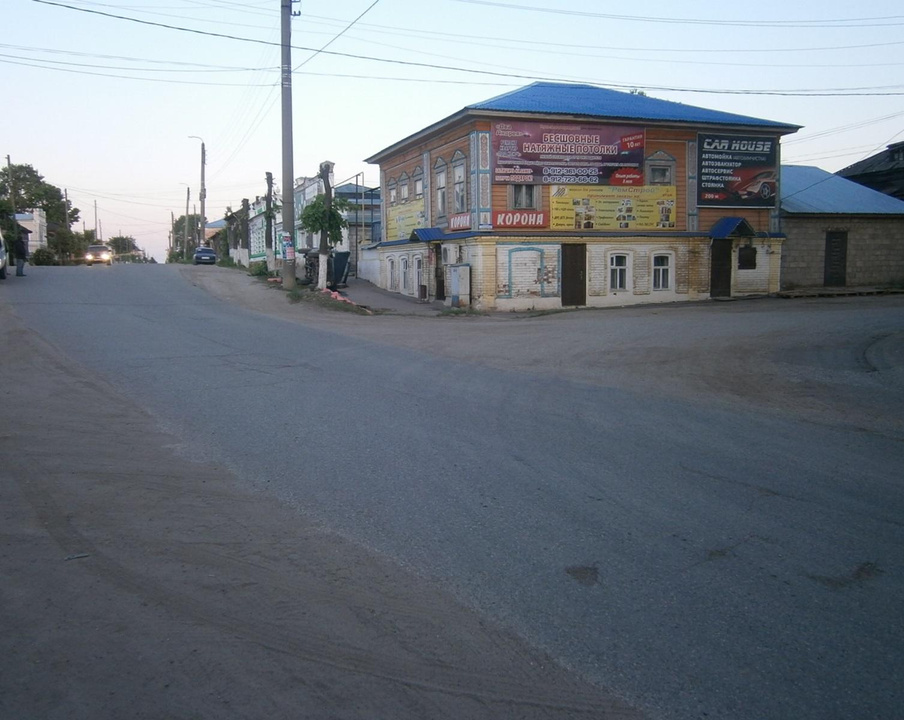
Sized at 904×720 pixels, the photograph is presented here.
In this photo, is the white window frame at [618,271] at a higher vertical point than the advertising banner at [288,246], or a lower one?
lower

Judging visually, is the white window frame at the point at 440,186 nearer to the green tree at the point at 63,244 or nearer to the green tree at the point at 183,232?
the green tree at the point at 63,244

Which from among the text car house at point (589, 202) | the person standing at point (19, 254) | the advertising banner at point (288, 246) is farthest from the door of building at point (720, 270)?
the person standing at point (19, 254)

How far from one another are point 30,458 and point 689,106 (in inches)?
1234

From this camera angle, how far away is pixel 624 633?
13.8 feet

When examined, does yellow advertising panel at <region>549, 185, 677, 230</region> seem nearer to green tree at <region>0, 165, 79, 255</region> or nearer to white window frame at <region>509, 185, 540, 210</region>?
white window frame at <region>509, 185, 540, 210</region>

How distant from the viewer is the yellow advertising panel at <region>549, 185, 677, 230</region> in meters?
29.4

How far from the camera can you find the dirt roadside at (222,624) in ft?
11.7

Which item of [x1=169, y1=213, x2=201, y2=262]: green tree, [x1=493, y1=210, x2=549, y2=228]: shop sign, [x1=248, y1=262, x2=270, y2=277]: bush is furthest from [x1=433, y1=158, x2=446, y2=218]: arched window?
[x1=169, y1=213, x2=201, y2=262]: green tree

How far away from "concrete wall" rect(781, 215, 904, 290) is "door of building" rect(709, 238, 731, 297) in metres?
3.95

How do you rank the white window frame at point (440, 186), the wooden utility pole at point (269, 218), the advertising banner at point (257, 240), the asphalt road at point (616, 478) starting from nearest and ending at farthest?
the asphalt road at point (616, 478), the white window frame at point (440, 186), the wooden utility pole at point (269, 218), the advertising banner at point (257, 240)

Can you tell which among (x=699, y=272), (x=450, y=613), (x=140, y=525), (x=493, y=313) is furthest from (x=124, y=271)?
(x=450, y=613)

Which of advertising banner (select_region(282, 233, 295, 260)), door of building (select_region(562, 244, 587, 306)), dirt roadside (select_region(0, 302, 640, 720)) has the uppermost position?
advertising banner (select_region(282, 233, 295, 260))

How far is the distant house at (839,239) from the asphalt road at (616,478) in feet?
64.4

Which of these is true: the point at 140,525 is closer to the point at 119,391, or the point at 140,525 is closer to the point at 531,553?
the point at 531,553
